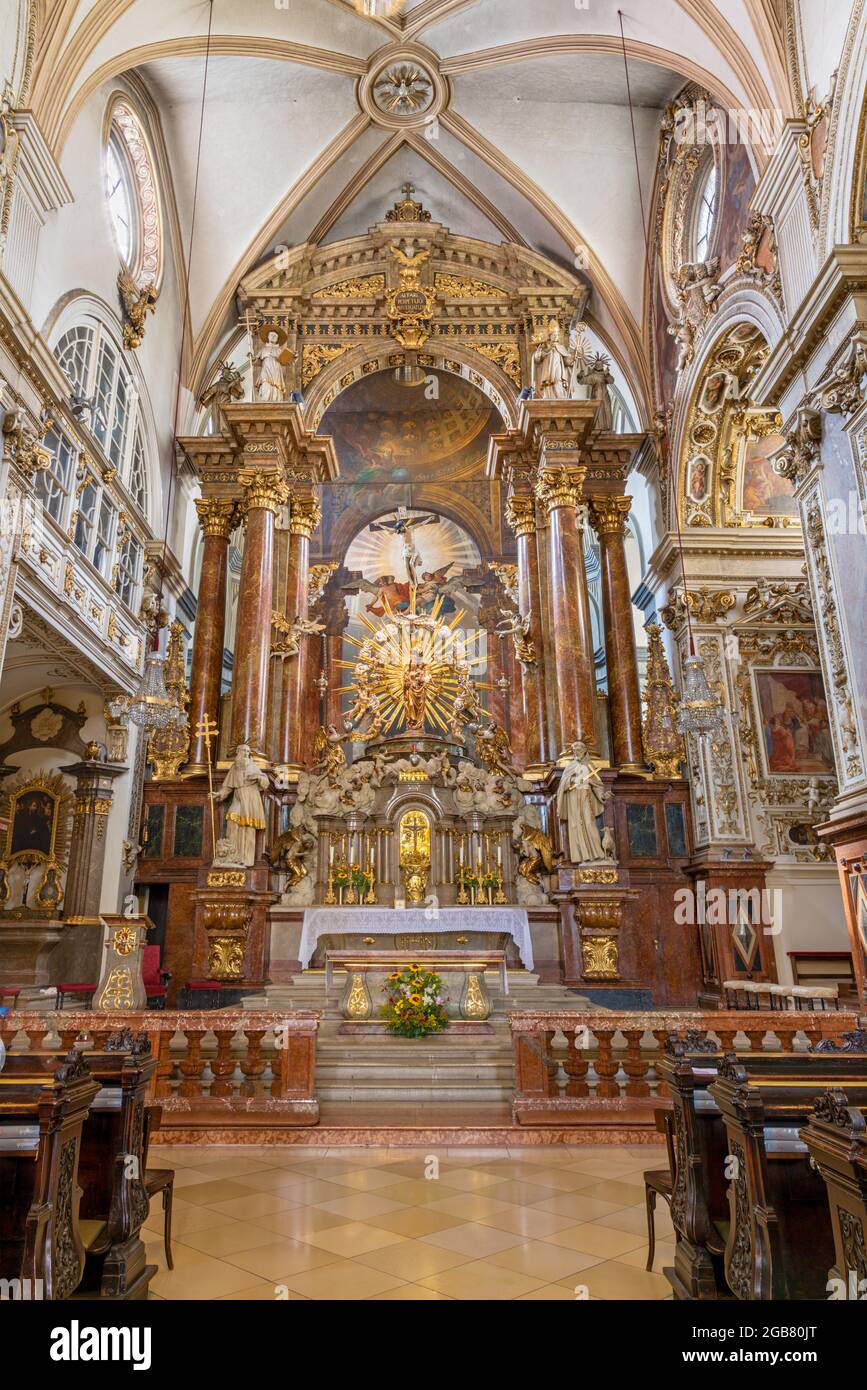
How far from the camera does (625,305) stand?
16547 millimetres

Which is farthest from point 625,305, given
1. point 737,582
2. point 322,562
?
point 322,562

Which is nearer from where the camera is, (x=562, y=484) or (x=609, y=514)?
(x=562, y=484)

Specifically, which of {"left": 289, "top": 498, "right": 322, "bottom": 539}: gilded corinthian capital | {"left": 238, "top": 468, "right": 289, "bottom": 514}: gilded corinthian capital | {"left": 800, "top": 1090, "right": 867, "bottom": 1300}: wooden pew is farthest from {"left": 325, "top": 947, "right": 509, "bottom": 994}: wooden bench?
A: {"left": 289, "top": 498, "right": 322, "bottom": 539}: gilded corinthian capital

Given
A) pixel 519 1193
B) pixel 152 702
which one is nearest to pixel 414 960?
pixel 152 702

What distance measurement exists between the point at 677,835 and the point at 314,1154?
870 centimetres

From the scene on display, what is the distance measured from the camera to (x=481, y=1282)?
3.94 metres

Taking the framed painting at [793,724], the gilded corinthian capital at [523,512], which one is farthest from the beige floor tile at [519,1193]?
the gilded corinthian capital at [523,512]

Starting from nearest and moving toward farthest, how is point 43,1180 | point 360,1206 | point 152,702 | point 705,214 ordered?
point 43,1180 → point 360,1206 → point 152,702 → point 705,214

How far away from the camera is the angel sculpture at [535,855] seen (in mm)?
13594

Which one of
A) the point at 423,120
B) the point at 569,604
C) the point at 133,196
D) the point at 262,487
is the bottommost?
the point at 569,604

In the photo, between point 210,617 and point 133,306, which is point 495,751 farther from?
point 133,306

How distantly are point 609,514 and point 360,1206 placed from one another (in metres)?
13.1

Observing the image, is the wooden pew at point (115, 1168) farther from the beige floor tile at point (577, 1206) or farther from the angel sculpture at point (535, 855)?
the angel sculpture at point (535, 855)

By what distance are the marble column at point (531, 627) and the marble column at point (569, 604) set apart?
76 centimetres
